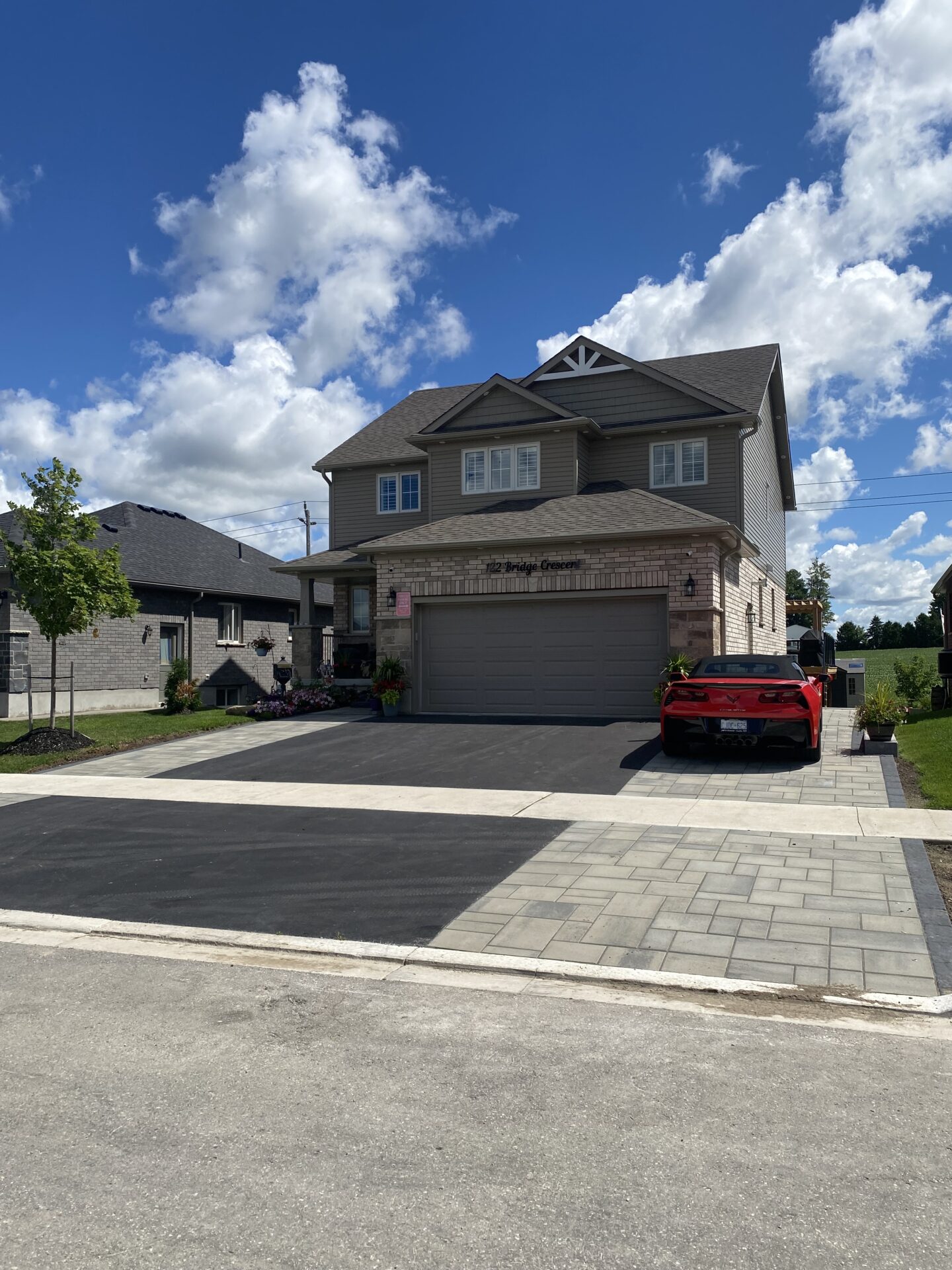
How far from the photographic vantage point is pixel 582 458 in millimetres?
21750

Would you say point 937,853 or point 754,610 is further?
point 754,610

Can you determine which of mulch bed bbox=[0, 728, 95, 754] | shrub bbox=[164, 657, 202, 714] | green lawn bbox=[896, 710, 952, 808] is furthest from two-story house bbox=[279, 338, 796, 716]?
mulch bed bbox=[0, 728, 95, 754]

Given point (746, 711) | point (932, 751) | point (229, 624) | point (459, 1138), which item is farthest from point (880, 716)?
point (229, 624)

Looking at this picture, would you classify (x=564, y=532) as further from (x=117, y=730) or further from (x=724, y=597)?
(x=117, y=730)

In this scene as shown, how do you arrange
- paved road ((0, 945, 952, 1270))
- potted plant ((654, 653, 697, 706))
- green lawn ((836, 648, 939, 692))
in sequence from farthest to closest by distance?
green lawn ((836, 648, 939, 692)), potted plant ((654, 653, 697, 706)), paved road ((0, 945, 952, 1270))

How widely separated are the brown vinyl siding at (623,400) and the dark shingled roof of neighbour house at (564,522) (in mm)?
2164

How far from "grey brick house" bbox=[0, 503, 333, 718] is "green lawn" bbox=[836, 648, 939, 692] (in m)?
22.2

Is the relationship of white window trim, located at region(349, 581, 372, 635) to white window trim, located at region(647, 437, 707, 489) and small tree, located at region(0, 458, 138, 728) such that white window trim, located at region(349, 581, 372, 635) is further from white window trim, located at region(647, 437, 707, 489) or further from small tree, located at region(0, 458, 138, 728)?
small tree, located at region(0, 458, 138, 728)

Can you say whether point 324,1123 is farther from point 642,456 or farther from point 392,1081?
point 642,456

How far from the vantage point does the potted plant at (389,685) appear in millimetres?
18547

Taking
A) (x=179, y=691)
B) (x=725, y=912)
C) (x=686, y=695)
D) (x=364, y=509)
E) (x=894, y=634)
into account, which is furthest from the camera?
(x=894, y=634)

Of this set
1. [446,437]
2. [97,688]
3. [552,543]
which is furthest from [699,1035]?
[97,688]

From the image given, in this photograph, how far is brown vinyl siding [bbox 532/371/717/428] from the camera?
21.8 metres

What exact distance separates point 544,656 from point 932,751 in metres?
7.50
